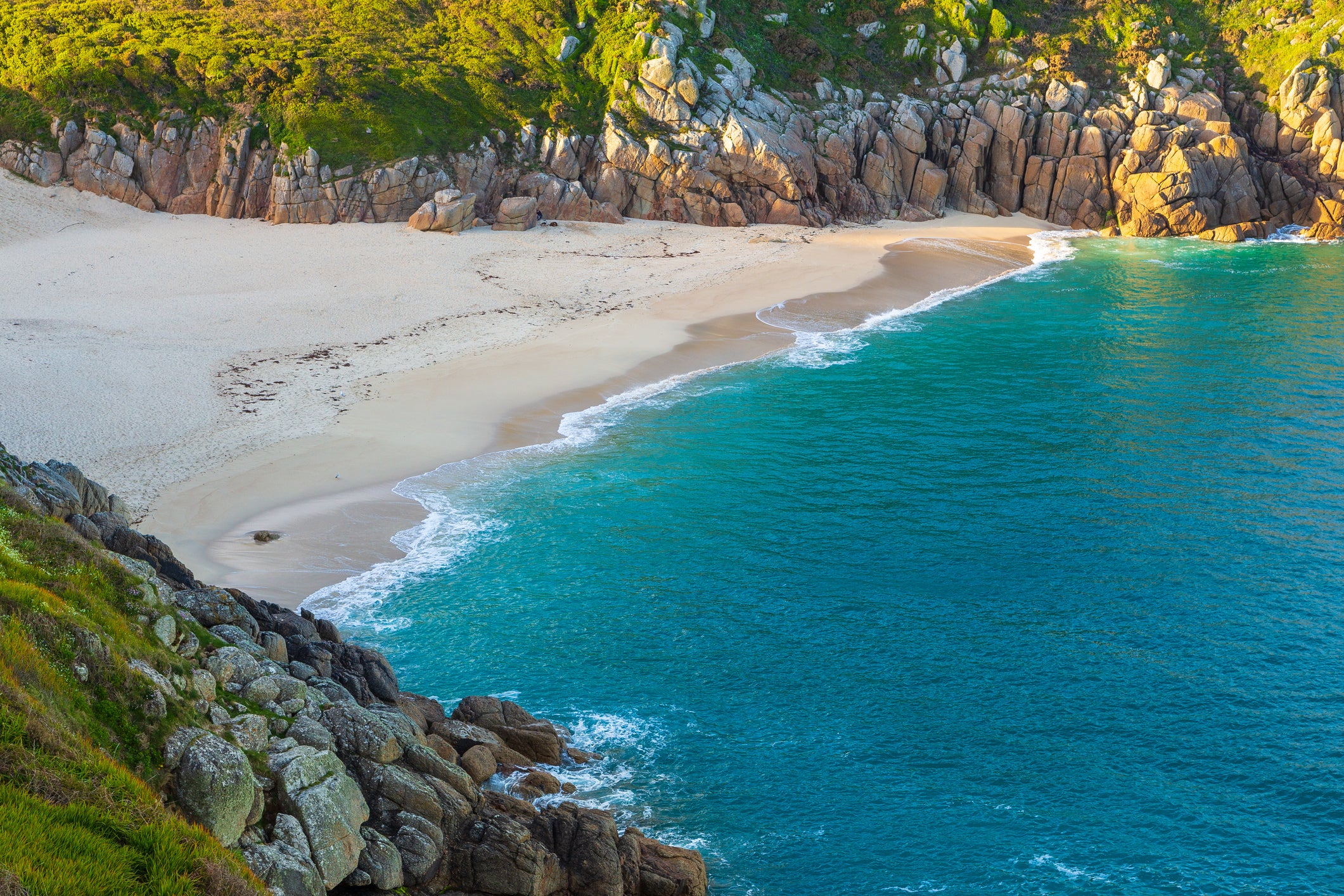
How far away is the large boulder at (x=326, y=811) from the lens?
13.6 m

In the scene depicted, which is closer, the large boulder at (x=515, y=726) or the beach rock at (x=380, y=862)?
the beach rock at (x=380, y=862)

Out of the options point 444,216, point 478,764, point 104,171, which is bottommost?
point 478,764

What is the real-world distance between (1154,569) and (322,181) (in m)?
53.4

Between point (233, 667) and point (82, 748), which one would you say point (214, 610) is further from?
point (82, 748)

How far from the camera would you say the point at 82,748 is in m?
12.1

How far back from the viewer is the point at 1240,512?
95.9 ft

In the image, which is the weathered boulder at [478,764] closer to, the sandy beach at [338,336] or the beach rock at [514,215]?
the sandy beach at [338,336]

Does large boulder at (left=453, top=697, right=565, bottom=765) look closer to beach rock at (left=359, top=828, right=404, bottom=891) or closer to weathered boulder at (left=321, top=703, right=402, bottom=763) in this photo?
weathered boulder at (left=321, top=703, right=402, bottom=763)

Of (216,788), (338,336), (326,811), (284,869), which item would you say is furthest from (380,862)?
(338,336)

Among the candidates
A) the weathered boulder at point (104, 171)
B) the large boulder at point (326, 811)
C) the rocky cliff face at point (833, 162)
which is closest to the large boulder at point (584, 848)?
the large boulder at point (326, 811)

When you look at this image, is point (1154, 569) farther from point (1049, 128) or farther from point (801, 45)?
point (801, 45)

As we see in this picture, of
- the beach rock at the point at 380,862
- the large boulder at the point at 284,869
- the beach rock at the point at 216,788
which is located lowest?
the beach rock at the point at 380,862

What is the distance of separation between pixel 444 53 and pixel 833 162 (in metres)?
28.9

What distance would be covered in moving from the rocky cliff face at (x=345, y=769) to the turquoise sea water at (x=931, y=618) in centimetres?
174
